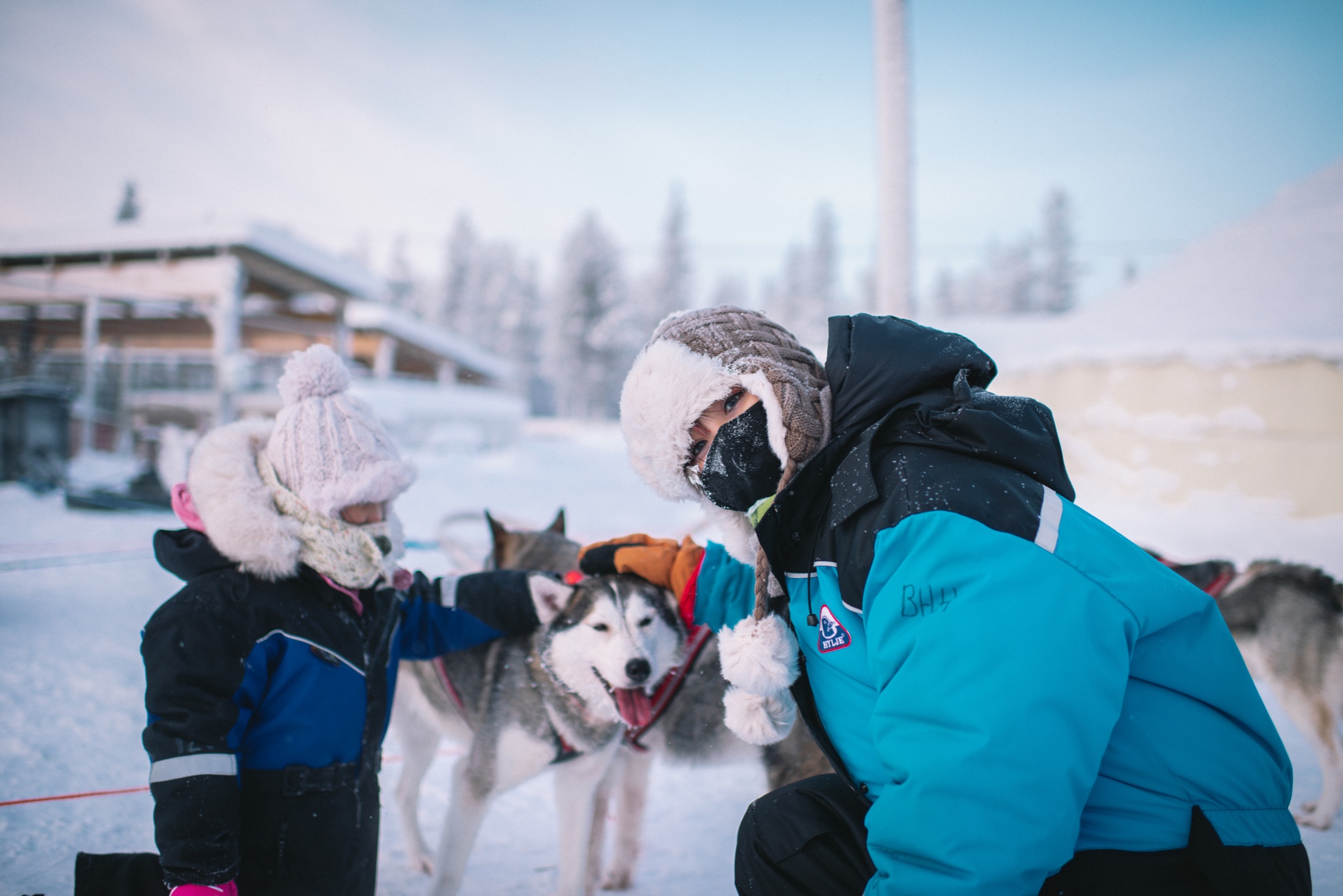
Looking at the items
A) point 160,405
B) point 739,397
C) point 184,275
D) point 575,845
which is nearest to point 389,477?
point 739,397

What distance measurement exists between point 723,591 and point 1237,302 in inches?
366

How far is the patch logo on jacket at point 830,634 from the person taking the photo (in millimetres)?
1156

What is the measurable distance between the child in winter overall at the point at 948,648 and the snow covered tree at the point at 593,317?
1069 inches

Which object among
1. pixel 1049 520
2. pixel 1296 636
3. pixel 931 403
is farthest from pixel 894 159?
pixel 1049 520

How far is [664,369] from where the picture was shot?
134 cm

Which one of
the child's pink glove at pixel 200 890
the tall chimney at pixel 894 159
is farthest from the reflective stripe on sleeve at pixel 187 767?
the tall chimney at pixel 894 159

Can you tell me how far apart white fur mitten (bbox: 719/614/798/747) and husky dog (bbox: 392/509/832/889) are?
83cm

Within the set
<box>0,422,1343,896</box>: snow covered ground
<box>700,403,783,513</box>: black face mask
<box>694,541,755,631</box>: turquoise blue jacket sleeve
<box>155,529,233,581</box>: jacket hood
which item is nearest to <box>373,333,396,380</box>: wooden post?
<box>0,422,1343,896</box>: snow covered ground

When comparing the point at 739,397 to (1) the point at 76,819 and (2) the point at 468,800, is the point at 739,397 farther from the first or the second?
(1) the point at 76,819

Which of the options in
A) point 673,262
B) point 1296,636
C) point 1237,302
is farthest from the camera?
point 673,262

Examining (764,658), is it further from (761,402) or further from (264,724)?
(264,724)

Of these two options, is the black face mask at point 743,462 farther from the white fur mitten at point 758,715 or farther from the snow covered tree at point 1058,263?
the snow covered tree at point 1058,263

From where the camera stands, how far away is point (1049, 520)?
90cm

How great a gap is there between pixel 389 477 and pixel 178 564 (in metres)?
0.51
